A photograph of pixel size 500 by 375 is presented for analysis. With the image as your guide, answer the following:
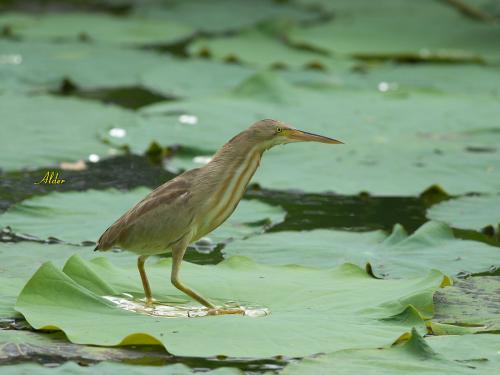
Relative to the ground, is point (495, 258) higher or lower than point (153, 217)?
lower

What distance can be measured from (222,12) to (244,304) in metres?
7.63

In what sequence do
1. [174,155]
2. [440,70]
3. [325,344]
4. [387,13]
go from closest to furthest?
[325,344] → [174,155] → [440,70] → [387,13]

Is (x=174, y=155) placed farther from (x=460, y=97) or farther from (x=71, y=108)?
(x=460, y=97)

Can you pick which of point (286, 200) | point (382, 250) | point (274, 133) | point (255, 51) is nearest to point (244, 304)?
point (274, 133)

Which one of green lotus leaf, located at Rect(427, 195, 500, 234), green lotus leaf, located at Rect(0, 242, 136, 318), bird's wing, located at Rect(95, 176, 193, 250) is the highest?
bird's wing, located at Rect(95, 176, 193, 250)

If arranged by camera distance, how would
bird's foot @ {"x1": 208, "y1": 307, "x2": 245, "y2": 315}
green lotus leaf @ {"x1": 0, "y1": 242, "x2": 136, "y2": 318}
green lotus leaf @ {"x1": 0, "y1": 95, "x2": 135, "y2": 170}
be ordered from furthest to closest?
green lotus leaf @ {"x1": 0, "y1": 95, "x2": 135, "y2": 170}, green lotus leaf @ {"x1": 0, "y1": 242, "x2": 136, "y2": 318}, bird's foot @ {"x1": 208, "y1": 307, "x2": 245, "y2": 315}

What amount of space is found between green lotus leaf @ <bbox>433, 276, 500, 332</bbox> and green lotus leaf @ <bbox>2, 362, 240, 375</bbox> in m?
1.12

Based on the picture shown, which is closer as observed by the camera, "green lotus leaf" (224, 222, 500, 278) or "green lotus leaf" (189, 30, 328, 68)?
"green lotus leaf" (224, 222, 500, 278)

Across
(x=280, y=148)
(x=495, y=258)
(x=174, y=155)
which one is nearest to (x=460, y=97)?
(x=280, y=148)

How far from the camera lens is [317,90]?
7867 mm

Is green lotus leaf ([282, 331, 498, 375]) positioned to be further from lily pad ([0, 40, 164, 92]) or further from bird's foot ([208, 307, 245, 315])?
lily pad ([0, 40, 164, 92])

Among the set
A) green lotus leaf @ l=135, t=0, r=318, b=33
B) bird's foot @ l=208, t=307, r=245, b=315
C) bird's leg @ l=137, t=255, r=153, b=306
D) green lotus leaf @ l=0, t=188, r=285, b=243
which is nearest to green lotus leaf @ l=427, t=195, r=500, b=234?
green lotus leaf @ l=0, t=188, r=285, b=243

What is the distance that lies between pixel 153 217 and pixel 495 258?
1629 millimetres

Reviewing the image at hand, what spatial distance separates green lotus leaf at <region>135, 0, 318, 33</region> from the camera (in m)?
10.9
